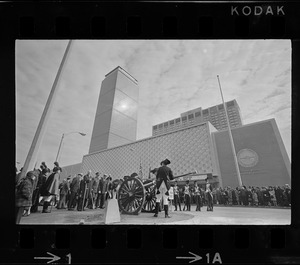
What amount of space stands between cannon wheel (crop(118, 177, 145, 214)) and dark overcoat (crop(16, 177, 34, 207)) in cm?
219

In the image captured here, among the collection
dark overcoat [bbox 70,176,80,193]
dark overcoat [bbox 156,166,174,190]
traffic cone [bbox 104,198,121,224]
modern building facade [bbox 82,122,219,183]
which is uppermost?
modern building facade [bbox 82,122,219,183]

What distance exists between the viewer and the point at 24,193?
4277 mm

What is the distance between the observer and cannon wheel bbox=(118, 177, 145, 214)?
5.33m

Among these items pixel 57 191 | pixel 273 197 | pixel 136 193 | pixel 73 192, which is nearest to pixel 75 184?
pixel 73 192

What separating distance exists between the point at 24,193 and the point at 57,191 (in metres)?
1.19

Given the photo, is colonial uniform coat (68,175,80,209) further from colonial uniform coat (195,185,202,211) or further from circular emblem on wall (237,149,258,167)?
circular emblem on wall (237,149,258,167)

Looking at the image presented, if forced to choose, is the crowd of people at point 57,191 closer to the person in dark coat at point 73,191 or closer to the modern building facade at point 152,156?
the person in dark coat at point 73,191

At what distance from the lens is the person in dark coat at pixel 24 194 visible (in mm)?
3936

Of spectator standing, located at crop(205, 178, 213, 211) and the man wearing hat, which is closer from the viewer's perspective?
the man wearing hat
